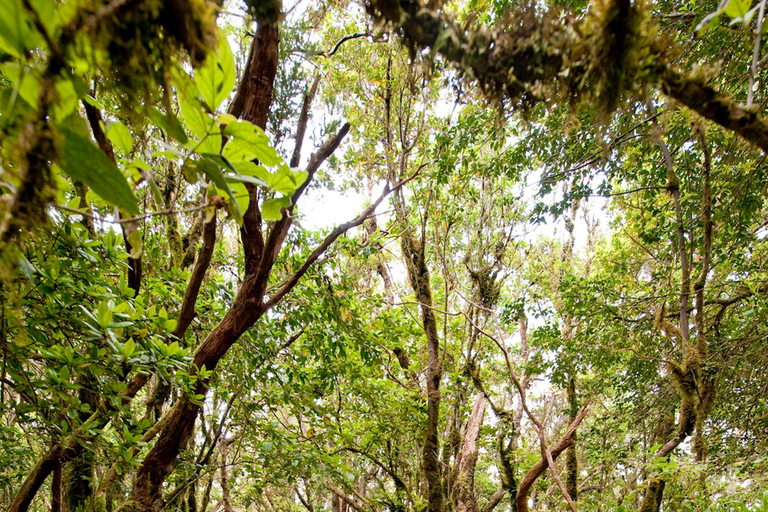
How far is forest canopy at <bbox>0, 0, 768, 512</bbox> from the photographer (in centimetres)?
53

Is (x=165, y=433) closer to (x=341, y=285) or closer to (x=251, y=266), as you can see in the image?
(x=251, y=266)

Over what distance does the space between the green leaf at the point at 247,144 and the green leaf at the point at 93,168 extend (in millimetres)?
140

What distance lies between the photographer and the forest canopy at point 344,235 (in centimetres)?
53

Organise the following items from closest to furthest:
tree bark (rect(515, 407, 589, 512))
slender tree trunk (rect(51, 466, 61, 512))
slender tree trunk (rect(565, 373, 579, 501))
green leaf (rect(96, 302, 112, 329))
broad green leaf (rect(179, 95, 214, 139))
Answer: broad green leaf (rect(179, 95, 214, 139)) < green leaf (rect(96, 302, 112, 329)) < slender tree trunk (rect(51, 466, 61, 512)) < tree bark (rect(515, 407, 589, 512)) < slender tree trunk (rect(565, 373, 579, 501))

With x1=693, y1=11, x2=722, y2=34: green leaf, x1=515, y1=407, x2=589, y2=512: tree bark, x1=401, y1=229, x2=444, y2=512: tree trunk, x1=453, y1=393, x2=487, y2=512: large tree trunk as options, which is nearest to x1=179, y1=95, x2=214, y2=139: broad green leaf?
x1=693, y1=11, x2=722, y2=34: green leaf

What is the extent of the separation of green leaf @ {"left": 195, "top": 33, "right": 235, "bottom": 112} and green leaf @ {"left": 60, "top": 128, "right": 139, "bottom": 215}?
0.48ft

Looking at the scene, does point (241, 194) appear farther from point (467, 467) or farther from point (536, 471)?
point (467, 467)

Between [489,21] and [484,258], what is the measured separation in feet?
7.99

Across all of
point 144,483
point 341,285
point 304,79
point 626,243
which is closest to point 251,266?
point 341,285

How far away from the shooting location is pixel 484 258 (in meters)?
4.68

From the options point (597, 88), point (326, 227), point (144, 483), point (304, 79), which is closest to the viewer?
point (597, 88)

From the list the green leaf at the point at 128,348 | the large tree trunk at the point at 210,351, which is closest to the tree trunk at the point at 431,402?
the large tree trunk at the point at 210,351

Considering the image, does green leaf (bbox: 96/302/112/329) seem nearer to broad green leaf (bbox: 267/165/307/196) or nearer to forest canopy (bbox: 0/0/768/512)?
forest canopy (bbox: 0/0/768/512)

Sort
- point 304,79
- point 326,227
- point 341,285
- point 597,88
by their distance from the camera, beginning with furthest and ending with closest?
point 304,79 < point 326,227 < point 341,285 < point 597,88
